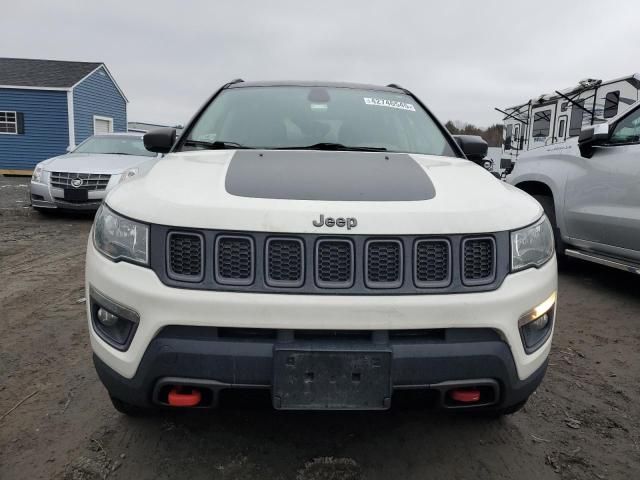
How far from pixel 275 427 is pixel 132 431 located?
0.65 metres

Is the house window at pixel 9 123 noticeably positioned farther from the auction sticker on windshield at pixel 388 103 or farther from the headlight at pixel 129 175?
the auction sticker on windshield at pixel 388 103

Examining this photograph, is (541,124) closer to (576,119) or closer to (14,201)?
(576,119)

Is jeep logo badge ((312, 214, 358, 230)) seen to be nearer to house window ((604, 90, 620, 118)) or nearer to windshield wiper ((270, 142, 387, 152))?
windshield wiper ((270, 142, 387, 152))

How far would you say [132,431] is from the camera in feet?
Result: 7.56

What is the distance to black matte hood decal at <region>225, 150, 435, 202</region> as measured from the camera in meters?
1.87

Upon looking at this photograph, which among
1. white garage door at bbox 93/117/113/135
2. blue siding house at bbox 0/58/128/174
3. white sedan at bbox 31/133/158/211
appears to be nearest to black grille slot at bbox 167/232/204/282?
white sedan at bbox 31/133/158/211

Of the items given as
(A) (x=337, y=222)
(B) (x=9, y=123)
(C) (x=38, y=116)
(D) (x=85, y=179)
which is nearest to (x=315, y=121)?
(A) (x=337, y=222)

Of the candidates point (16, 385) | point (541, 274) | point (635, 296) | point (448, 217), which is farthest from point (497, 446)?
point (635, 296)

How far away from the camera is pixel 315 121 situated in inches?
116

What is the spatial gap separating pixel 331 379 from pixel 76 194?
25.3ft

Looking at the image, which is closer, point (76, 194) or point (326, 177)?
point (326, 177)

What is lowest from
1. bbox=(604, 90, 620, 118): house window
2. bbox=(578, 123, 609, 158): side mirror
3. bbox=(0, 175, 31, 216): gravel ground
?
bbox=(0, 175, 31, 216): gravel ground

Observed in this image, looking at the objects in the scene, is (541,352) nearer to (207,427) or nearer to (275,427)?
(275,427)

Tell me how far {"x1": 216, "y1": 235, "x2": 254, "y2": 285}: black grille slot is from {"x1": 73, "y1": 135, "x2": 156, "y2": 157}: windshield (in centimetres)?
842
